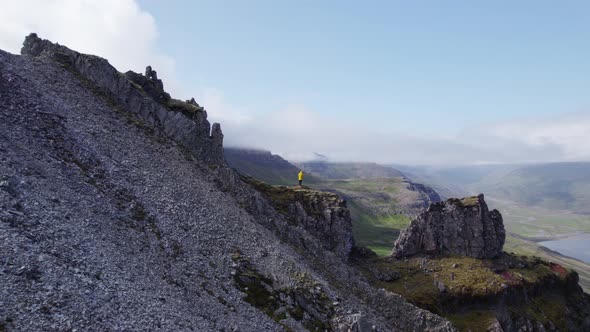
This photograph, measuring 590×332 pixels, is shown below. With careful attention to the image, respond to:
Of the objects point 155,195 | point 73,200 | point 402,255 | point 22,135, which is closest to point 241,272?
point 155,195

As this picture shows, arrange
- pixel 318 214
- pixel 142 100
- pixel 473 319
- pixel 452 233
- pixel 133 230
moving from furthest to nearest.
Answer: pixel 452 233, pixel 318 214, pixel 473 319, pixel 142 100, pixel 133 230

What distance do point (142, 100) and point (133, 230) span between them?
34.7m

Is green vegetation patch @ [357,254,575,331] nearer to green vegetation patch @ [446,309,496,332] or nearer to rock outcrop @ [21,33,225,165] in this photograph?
green vegetation patch @ [446,309,496,332]

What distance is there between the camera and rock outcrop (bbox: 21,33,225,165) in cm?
6794

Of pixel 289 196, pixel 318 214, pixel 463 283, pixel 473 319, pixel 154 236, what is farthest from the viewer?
pixel 463 283

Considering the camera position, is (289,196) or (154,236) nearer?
(154,236)

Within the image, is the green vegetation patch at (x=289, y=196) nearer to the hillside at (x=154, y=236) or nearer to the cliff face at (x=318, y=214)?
the cliff face at (x=318, y=214)

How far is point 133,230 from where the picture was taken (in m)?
42.3

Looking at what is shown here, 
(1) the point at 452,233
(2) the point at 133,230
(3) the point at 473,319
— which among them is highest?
(2) the point at 133,230

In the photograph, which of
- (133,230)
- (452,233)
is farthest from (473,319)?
(133,230)

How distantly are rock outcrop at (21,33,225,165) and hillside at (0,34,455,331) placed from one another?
8.9 inches

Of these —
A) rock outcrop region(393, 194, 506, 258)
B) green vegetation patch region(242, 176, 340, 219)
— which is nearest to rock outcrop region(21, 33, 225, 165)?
green vegetation patch region(242, 176, 340, 219)

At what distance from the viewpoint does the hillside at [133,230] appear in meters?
30.7

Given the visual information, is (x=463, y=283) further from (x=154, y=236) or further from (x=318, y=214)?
(x=154, y=236)
